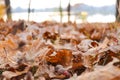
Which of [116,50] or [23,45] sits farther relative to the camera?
[23,45]

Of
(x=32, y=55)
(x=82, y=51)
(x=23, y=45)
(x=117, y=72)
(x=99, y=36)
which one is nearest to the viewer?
(x=117, y=72)

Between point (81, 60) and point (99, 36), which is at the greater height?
point (81, 60)

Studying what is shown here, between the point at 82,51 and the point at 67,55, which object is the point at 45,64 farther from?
the point at 82,51

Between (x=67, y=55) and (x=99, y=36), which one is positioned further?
(x=99, y=36)

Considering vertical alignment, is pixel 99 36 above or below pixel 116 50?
below

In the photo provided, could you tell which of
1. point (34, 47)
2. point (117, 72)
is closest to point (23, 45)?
point (34, 47)

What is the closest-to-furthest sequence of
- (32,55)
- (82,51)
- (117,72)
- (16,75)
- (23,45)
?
1. (117,72)
2. (16,75)
3. (32,55)
4. (82,51)
5. (23,45)

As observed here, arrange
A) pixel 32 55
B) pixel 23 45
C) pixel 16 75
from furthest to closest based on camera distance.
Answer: pixel 23 45 < pixel 32 55 < pixel 16 75

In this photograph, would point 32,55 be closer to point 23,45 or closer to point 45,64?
point 45,64

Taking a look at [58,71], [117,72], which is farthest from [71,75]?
[117,72]
